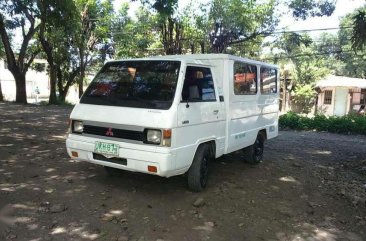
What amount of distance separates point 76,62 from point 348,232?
79.1ft

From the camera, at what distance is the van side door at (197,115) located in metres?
4.92

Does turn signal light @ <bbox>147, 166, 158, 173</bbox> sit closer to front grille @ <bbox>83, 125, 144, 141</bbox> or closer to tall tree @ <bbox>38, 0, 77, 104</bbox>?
front grille @ <bbox>83, 125, 144, 141</bbox>

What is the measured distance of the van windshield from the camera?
4.98 metres

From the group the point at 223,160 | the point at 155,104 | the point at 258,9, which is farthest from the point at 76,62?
the point at 155,104

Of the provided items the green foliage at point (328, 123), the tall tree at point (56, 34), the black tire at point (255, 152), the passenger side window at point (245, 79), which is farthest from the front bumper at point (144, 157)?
the green foliage at point (328, 123)

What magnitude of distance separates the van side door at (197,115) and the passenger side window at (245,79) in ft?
2.34

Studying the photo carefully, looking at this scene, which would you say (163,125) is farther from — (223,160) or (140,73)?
(223,160)

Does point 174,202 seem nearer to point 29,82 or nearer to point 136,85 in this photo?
point 136,85

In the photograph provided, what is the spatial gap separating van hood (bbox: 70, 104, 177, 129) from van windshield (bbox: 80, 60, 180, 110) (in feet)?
0.27

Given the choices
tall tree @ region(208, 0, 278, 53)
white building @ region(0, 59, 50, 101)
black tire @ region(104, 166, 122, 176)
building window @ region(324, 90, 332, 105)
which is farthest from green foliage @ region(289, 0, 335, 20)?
white building @ region(0, 59, 50, 101)

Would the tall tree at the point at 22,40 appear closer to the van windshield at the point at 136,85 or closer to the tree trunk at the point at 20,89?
the tree trunk at the point at 20,89

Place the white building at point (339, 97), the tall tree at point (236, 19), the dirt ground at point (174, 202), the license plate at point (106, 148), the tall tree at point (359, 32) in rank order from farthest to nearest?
the white building at point (339, 97), the tall tree at point (236, 19), the tall tree at point (359, 32), the license plate at point (106, 148), the dirt ground at point (174, 202)

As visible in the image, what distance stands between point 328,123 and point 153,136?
12220mm

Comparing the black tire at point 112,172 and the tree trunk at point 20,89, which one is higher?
the tree trunk at point 20,89
